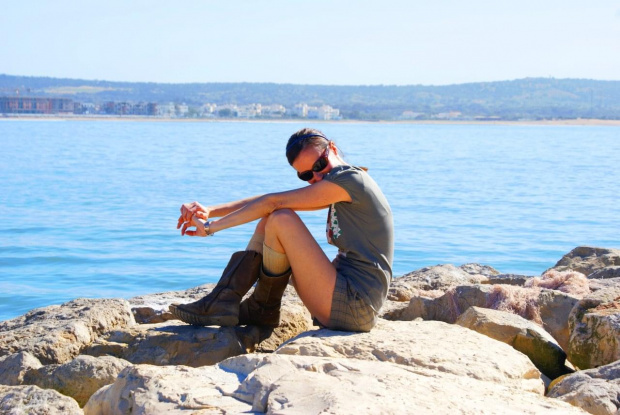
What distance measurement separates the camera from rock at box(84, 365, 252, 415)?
9.57 ft

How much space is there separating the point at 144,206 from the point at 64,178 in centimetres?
828

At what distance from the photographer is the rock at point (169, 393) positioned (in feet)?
9.57

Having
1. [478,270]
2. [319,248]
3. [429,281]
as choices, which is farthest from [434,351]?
[478,270]

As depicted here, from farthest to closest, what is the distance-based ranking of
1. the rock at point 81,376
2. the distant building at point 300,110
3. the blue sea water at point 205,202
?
the distant building at point 300,110
the blue sea water at point 205,202
the rock at point 81,376

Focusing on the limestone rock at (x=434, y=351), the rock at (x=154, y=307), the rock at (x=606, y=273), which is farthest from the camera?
the rock at (x=606, y=273)

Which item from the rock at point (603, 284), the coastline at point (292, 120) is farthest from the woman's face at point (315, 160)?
the coastline at point (292, 120)

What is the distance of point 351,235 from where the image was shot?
160 inches

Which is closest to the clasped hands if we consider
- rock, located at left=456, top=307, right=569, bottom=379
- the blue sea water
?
rock, located at left=456, top=307, right=569, bottom=379

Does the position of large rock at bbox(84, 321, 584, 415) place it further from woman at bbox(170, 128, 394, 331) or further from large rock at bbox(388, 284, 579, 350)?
large rock at bbox(388, 284, 579, 350)

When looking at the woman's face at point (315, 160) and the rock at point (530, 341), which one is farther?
the rock at point (530, 341)

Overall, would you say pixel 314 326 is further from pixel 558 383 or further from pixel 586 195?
pixel 586 195

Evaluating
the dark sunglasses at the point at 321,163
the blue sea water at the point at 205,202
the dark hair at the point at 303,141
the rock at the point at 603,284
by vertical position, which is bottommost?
the blue sea water at the point at 205,202

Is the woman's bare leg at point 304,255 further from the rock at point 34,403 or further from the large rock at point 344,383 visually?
the rock at point 34,403

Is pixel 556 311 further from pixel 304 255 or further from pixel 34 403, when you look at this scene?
pixel 34 403
